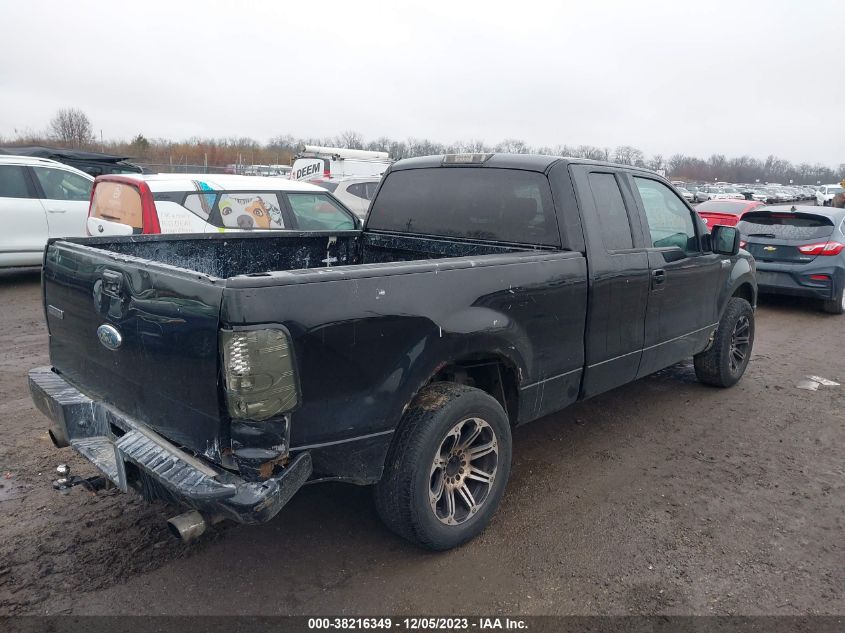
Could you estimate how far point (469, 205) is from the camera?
4191 mm

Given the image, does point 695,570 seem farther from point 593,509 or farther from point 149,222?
point 149,222

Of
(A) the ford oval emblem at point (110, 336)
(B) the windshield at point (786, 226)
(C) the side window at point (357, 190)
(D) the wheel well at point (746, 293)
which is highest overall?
(C) the side window at point (357, 190)

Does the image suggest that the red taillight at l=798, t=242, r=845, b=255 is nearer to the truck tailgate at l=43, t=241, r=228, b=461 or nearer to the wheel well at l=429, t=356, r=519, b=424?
the wheel well at l=429, t=356, r=519, b=424

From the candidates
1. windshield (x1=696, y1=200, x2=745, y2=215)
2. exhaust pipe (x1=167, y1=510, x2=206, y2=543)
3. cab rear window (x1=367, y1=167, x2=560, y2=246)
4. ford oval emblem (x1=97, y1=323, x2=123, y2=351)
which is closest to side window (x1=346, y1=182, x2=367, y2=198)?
windshield (x1=696, y1=200, x2=745, y2=215)

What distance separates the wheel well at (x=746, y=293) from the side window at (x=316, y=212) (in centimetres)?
470

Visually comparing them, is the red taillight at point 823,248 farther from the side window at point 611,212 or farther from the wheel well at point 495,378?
the wheel well at point 495,378

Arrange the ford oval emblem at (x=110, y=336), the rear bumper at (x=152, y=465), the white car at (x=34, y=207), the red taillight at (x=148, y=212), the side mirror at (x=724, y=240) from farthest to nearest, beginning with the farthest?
the white car at (x=34, y=207)
the red taillight at (x=148, y=212)
the side mirror at (x=724, y=240)
the ford oval emblem at (x=110, y=336)
the rear bumper at (x=152, y=465)

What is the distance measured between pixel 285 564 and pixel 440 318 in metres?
1.37

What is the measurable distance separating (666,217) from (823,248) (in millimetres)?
5935

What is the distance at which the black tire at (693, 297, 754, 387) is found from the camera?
18.0ft

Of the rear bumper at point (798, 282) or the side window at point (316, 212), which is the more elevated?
the side window at point (316, 212)

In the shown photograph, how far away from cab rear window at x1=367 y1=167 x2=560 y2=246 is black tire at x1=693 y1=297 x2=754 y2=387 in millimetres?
2440

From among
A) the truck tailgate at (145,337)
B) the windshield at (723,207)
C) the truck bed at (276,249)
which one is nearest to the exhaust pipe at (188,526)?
the truck tailgate at (145,337)

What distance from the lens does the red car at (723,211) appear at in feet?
44.3
